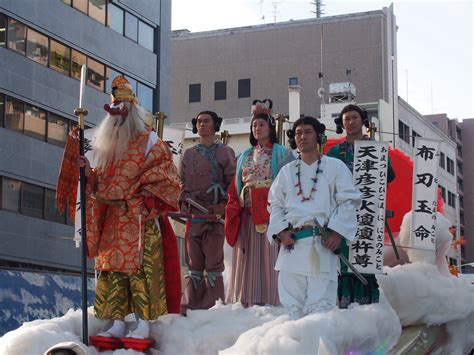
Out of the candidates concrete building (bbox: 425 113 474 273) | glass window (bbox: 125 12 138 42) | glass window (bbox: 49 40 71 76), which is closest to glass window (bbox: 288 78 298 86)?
concrete building (bbox: 425 113 474 273)

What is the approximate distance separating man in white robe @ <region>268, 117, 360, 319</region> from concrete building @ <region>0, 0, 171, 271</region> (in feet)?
49.6

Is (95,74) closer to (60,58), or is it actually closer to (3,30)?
(60,58)

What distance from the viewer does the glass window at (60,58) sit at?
889 inches

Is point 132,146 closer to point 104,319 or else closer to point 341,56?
point 104,319

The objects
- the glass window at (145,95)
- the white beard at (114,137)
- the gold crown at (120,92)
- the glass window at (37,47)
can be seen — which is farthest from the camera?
the glass window at (145,95)

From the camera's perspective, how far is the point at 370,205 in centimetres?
702

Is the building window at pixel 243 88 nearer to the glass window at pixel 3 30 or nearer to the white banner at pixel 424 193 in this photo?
the glass window at pixel 3 30

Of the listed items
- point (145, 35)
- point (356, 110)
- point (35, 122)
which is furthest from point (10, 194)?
point (356, 110)

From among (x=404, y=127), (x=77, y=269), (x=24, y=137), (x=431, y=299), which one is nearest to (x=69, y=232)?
(x=77, y=269)

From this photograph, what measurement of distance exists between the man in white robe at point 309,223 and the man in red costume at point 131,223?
0.79m

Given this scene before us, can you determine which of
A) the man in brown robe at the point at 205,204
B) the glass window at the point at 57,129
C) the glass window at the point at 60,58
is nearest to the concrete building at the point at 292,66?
the glass window at the point at 60,58

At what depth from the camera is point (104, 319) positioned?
6.29 metres

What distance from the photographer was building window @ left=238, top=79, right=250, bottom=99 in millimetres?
41969

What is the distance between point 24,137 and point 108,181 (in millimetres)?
15513
